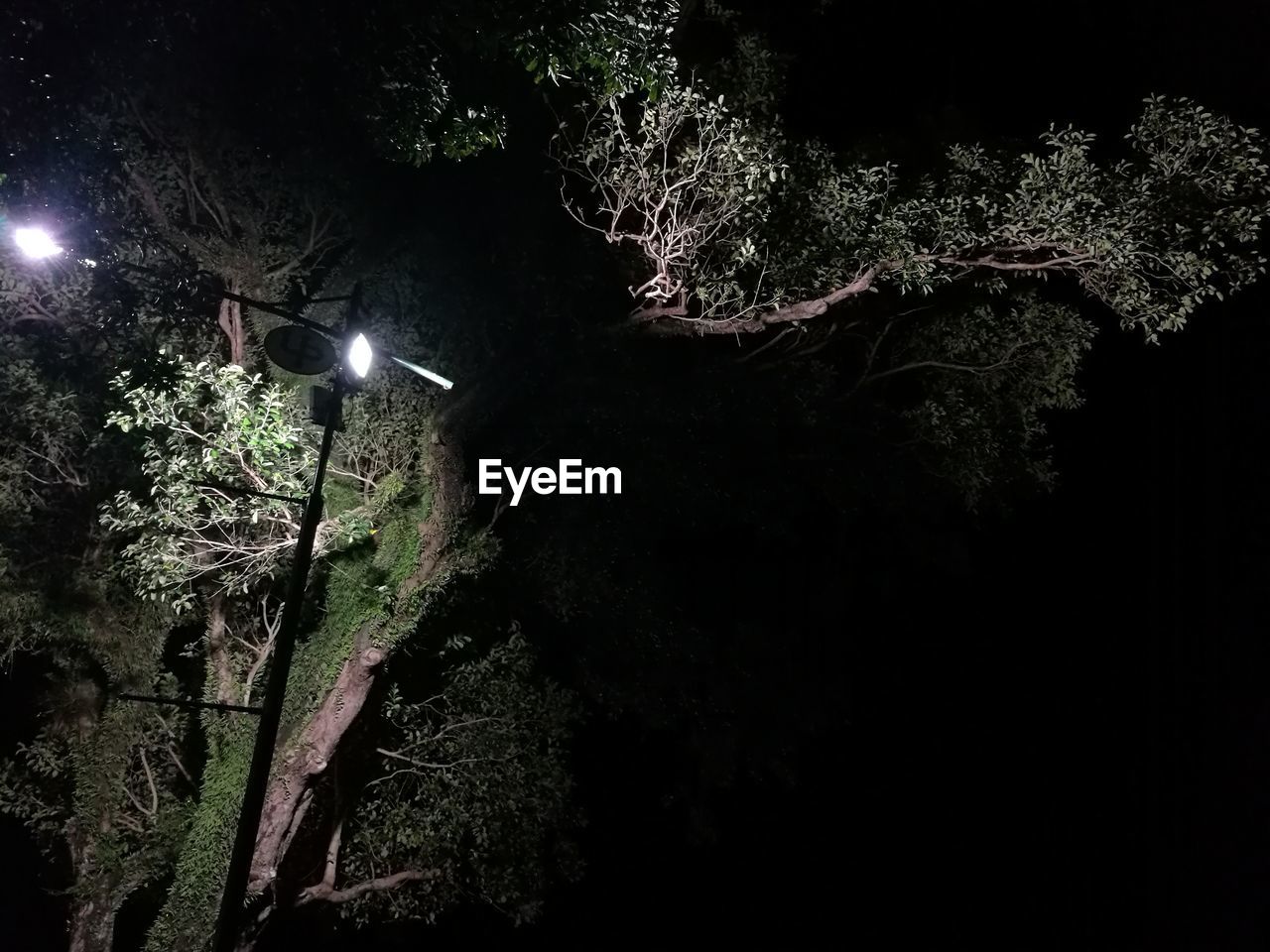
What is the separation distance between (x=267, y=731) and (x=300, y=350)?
2131 mm

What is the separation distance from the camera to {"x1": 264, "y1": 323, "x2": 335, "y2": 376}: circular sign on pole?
451cm

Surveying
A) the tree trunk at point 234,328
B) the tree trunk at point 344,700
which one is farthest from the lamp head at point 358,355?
the tree trunk at point 234,328

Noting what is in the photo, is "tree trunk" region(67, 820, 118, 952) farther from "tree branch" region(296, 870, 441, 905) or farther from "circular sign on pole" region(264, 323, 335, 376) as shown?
"circular sign on pole" region(264, 323, 335, 376)

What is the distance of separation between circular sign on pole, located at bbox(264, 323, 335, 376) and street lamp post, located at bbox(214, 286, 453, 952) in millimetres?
68

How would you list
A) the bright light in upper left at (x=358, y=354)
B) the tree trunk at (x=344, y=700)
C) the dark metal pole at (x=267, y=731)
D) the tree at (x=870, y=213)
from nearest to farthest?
the dark metal pole at (x=267, y=731), the bright light in upper left at (x=358, y=354), the tree trunk at (x=344, y=700), the tree at (x=870, y=213)

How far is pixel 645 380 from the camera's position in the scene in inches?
319

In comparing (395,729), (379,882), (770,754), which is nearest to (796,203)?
(770,754)

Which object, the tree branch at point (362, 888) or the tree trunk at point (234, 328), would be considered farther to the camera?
the tree trunk at point (234, 328)

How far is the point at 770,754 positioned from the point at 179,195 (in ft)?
29.2

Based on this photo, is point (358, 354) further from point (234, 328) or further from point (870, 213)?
point (870, 213)

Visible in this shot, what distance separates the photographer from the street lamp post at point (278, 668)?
12.9 ft

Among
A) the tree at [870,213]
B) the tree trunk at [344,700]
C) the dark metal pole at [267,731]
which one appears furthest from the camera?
the tree at [870,213]

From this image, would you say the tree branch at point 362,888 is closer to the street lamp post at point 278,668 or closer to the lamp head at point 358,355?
the street lamp post at point 278,668

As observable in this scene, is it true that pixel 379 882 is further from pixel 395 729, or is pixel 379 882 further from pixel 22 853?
pixel 22 853
